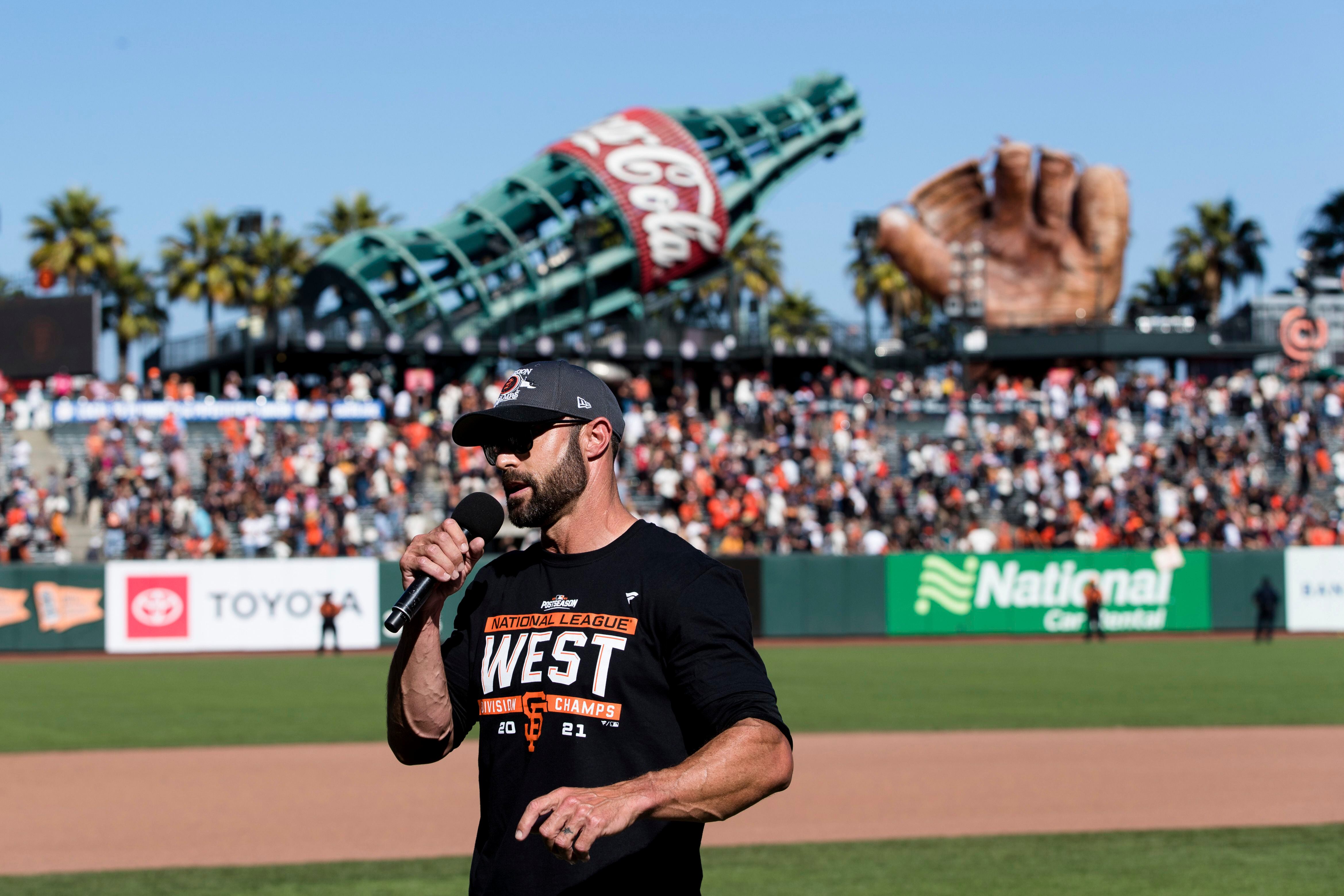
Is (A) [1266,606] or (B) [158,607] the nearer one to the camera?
(B) [158,607]

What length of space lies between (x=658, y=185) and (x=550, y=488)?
142ft

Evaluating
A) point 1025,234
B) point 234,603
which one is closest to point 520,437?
point 234,603

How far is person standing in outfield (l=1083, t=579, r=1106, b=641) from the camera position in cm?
3177

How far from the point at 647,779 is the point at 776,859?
25.0 feet

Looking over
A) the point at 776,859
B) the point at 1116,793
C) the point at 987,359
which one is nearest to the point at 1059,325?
the point at 987,359

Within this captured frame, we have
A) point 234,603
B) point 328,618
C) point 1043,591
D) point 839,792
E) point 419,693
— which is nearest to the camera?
point 419,693

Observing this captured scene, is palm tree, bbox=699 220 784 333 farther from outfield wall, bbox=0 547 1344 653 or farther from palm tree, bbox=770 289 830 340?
outfield wall, bbox=0 547 1344 653

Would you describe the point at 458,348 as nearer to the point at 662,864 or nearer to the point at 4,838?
the point at 4,838

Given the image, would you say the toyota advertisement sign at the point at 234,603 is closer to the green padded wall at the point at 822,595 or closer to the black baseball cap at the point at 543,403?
the green padded wall at the point at 822,595

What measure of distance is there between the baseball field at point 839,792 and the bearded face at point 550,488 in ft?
20.4

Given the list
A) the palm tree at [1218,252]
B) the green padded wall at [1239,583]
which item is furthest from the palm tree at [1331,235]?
the green padded wall at [1239,583]

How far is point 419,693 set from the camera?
393cm

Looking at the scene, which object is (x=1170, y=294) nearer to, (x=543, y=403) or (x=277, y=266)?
(x=277, y=266)

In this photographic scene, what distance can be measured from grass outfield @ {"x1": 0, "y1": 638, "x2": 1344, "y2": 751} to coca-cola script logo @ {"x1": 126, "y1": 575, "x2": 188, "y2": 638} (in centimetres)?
75
